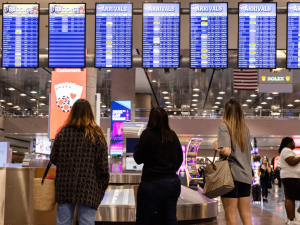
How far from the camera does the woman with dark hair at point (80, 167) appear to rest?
338 cm

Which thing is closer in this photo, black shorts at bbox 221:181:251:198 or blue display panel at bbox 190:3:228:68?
black shorts at bbox 221:181:251:198

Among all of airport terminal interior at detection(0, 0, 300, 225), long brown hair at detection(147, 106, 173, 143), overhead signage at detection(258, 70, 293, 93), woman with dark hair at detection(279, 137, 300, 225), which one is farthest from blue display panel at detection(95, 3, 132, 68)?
overhead signage at detection(258, 70, 293, 93)

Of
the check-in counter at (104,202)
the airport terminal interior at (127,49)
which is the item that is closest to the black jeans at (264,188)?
the airport terminal interior at (127,49)

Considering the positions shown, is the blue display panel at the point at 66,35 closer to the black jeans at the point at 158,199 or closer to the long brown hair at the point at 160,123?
the long brown hair at the point at 160,123

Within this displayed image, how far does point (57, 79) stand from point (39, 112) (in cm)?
2132

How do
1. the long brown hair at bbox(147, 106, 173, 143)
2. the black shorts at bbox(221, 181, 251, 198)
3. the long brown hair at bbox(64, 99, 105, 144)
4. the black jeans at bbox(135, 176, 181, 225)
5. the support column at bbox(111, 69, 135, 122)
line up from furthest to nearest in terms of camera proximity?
the support column at bbox(111, 69, 135, 122) → the black shorts at bbox(221, 181, 251, 198) → the long brown hair at bbox(147, 106, 173, 143) → the black jeans at bbox(135, 176, 181, 225) → the long brown hair at bbox(64, 99, 105, 144)

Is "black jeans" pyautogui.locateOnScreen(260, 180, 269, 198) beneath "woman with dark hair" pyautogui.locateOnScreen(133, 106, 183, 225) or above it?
beneath

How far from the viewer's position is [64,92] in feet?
31.8

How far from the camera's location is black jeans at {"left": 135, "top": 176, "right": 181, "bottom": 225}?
3.63m

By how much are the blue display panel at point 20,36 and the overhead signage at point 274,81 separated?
8.69 meters

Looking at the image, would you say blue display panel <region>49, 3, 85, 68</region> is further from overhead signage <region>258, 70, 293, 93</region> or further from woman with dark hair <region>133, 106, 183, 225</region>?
overhead signage <region>258, 70, 293, 93</region>

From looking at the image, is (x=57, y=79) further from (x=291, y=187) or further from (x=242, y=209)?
(x=242, y=209)

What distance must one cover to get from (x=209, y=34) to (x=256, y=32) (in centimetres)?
76

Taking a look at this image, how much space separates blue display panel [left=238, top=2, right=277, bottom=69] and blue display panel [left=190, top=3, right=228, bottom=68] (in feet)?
0.94
